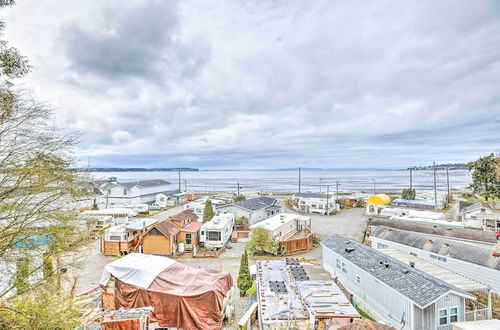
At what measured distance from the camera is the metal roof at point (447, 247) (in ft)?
50.6

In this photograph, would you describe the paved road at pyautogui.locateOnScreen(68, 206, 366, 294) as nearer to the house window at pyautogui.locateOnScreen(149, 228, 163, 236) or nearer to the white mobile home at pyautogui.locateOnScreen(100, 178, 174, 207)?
the house window at pyautogui.locateOnScreen(149, 228, 163, 236)

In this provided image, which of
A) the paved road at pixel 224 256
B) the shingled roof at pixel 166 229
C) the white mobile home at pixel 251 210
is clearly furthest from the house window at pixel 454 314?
the white mobile home at pixel 251 210

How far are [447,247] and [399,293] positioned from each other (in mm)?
8980

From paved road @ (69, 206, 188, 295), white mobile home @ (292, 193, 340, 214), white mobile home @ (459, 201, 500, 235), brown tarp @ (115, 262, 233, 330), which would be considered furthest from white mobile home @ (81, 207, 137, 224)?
white mobile home @ (459, 201, 500, 235)

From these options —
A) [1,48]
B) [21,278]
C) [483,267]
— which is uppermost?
[1,48]

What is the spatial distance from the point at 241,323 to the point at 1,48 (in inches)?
497

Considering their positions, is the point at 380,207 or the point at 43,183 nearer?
the point at 43,183

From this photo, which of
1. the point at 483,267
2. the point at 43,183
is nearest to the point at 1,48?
the point at 43,183

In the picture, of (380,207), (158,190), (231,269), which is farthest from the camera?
(158,190)

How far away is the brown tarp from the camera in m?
11.9

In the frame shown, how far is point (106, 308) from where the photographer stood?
13.3 m

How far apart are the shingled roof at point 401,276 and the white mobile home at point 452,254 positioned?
5.00 m

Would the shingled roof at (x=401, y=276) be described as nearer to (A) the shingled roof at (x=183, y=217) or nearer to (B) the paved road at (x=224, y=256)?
(B) the paved road at (x=224, y=256)

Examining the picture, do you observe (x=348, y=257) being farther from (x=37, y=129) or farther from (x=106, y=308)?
(x=37, y=129)
